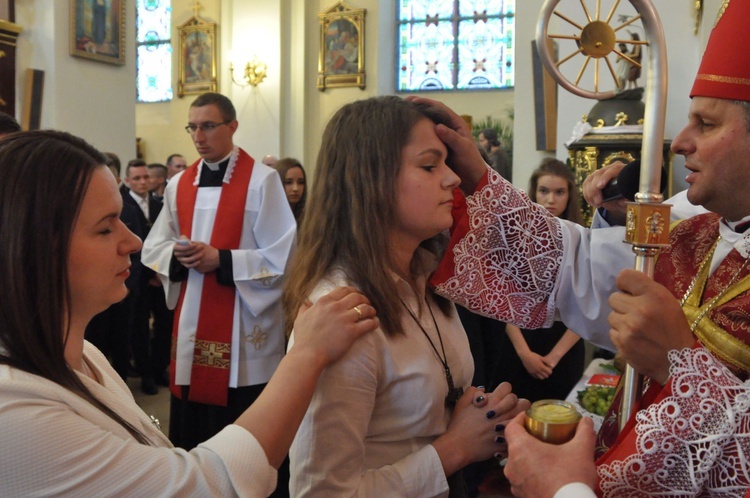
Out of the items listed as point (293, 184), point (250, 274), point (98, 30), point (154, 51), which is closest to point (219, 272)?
point (250, 274)

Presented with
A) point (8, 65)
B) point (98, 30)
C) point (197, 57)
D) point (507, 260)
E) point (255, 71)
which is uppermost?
point (197, 57)

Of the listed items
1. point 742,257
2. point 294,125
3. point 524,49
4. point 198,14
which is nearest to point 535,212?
point 742,257

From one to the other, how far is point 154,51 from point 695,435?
14.9m

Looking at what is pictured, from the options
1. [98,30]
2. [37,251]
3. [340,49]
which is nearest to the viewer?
[37,251]

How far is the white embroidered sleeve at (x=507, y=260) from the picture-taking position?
1.83 meters

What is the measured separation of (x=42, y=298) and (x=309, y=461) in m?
0.63

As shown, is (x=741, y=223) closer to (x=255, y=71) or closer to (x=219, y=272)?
(x=219, y=272)

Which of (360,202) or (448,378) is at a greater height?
(360,202)

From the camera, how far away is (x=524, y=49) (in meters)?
8.07

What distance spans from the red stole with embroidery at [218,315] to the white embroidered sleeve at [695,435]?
2.81 m

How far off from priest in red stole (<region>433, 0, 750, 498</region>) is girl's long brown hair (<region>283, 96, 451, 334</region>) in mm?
154

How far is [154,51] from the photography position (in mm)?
14648

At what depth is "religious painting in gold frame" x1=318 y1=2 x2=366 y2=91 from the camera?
41.3 feet

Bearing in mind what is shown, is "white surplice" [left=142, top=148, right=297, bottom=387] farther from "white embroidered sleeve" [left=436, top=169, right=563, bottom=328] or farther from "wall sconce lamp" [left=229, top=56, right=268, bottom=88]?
"wall sconce lamp" [left=229, top=56, right=268, bottom=88]
